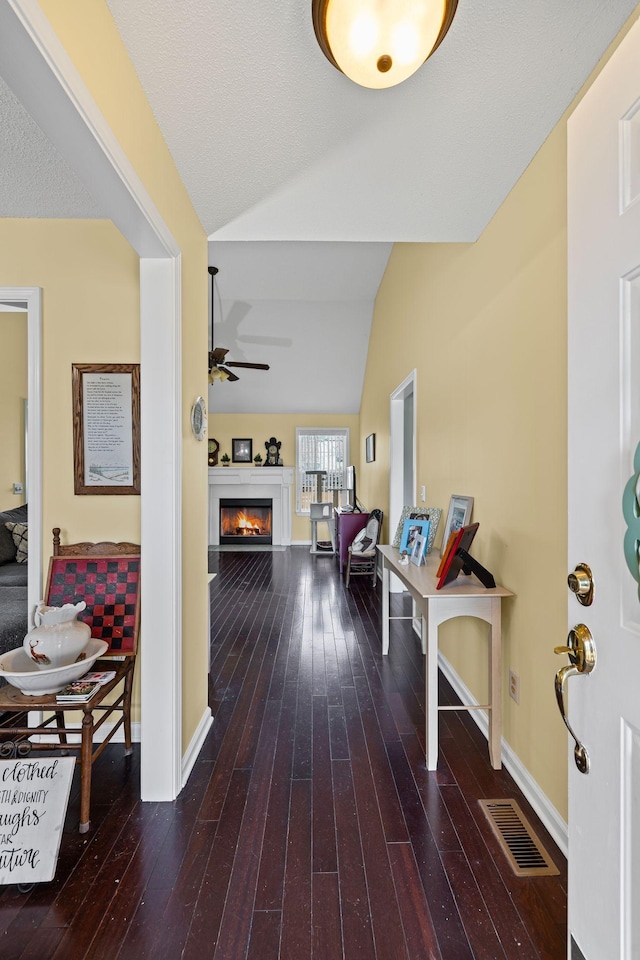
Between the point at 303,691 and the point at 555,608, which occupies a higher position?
the point at 555,608

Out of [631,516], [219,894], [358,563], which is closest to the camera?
[631,516]

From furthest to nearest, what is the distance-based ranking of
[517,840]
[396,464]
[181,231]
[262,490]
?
[262,490] < [396,464] < [181,231] < [517,840]

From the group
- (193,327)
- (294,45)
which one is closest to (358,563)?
(193,327)

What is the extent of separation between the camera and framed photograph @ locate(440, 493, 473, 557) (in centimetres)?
273

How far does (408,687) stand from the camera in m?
2.99

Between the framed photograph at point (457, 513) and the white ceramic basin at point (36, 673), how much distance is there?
5.90ft

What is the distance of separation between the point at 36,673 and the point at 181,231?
5.89ft

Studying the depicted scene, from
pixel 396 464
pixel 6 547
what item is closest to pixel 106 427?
pixel 6 547

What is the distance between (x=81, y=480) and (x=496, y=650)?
2.05 m

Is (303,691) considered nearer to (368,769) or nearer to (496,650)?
(368,769)

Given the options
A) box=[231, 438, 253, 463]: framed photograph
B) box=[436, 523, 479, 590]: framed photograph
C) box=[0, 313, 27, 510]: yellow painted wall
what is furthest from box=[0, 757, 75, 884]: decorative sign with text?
box=[231, 438, 253, 463]: framed photograph

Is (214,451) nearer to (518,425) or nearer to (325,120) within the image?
(518,425)

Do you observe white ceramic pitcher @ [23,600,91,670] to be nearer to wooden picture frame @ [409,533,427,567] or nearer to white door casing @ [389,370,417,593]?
wooden picture frame @ [409,533,427,567]

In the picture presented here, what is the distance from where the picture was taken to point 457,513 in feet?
9.48
